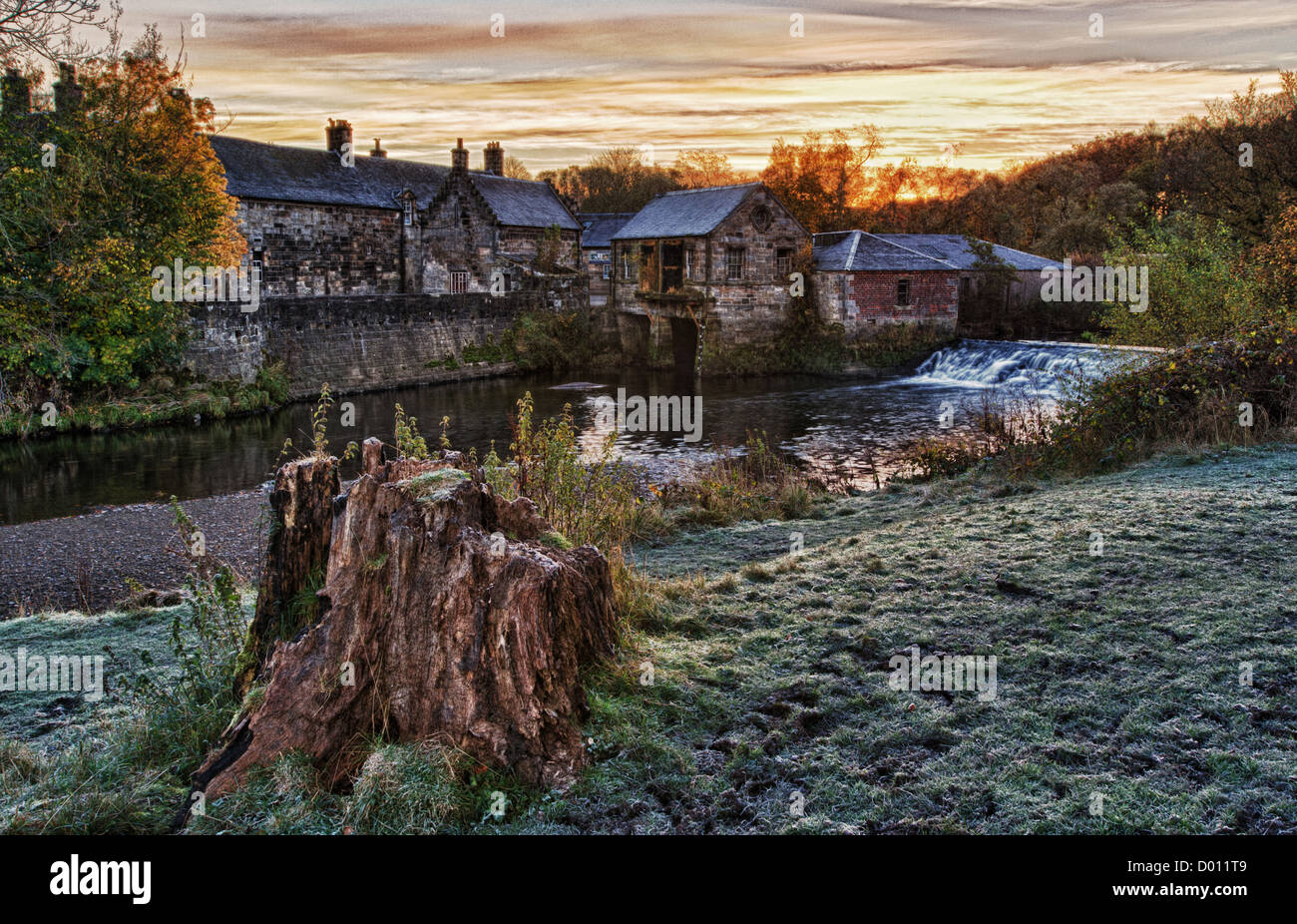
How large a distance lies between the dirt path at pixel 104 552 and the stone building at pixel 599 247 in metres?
34.5

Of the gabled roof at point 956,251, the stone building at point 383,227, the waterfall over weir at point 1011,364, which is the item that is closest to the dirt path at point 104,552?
the waterfall over weir at point 1011,364

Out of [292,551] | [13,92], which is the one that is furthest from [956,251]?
[292,551]

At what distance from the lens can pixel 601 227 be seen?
61.2m

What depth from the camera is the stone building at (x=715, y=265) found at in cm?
4019

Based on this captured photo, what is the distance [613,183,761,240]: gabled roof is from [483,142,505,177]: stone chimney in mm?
12339

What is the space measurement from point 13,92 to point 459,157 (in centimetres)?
3751

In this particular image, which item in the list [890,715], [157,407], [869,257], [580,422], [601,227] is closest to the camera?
[890,715]

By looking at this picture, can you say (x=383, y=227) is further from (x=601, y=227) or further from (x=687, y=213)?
(x=601, y=227)

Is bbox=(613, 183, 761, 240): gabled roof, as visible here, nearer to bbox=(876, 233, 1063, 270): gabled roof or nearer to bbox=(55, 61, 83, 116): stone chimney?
bbox=(876, 233, 1063, 270): gabled roof

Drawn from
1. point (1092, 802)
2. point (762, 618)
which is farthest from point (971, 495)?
point (1092, 802)

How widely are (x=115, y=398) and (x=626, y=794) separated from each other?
28202mm

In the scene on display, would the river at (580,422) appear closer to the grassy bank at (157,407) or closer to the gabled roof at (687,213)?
the grassy bank at (157,407)
